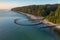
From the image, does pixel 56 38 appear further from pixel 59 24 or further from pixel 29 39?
pixel 59 24

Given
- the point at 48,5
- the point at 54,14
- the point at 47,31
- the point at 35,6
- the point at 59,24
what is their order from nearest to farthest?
A: the point at 47,31 < the point at 59,24 < the point at 54,14 < the point at 48,5 < the point at 35,6

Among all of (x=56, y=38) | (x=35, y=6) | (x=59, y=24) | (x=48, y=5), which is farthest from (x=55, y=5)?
(x=56, y=38)

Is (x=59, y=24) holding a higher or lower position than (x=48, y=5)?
lower

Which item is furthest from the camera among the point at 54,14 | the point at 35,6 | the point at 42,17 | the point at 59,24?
the point at 35,6

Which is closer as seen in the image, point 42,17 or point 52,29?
point 52,29

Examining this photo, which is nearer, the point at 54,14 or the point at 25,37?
the point at 25,37

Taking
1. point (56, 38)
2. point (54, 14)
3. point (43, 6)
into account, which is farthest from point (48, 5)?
point (56, 38)

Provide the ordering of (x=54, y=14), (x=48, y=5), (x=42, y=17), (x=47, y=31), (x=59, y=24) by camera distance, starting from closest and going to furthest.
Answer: (x=47, y=31) < (x=59, y=24) < (x=54, y=14) < (x=42, y=17) < (x=48, y=5)

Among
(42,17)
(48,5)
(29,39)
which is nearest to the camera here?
(29,39)

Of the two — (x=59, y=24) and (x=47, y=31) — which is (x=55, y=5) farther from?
(x=47, y=31)

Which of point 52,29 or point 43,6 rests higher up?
point 43,6
